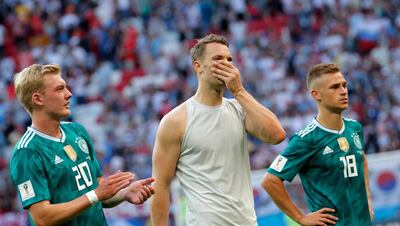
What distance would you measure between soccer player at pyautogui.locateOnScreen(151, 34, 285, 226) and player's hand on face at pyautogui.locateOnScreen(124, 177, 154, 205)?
1.85 feet

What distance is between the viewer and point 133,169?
17875 mm

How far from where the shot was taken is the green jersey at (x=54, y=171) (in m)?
6.37

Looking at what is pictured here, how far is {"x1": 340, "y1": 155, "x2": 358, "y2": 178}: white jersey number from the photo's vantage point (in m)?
7.73

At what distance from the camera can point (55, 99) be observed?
21.7 feet

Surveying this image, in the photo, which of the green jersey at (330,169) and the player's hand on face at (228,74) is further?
the green jersey at (330,169)

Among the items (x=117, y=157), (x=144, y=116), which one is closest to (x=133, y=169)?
(x=117, y=157)

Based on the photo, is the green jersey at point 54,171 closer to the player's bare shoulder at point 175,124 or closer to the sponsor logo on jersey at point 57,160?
the sponsor logo on jersey at point 57,160

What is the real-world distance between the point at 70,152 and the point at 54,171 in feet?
0.63

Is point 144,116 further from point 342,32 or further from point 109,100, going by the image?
point 342,32

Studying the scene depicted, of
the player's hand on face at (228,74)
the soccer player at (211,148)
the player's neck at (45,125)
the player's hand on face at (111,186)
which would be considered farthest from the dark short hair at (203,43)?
the player's hand on face at (111,186)

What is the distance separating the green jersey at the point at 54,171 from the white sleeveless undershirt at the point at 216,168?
2.23ft

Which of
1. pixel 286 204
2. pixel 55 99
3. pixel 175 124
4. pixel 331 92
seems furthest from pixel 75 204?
pixel 331 92

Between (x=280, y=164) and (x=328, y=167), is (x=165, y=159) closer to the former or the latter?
(x=280, y=164)

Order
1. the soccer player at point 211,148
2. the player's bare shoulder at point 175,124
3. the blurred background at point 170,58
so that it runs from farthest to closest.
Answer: the blurred background at point 170,58
the player's bare shoulder at point 175,124
the soccer player at point 211,148
